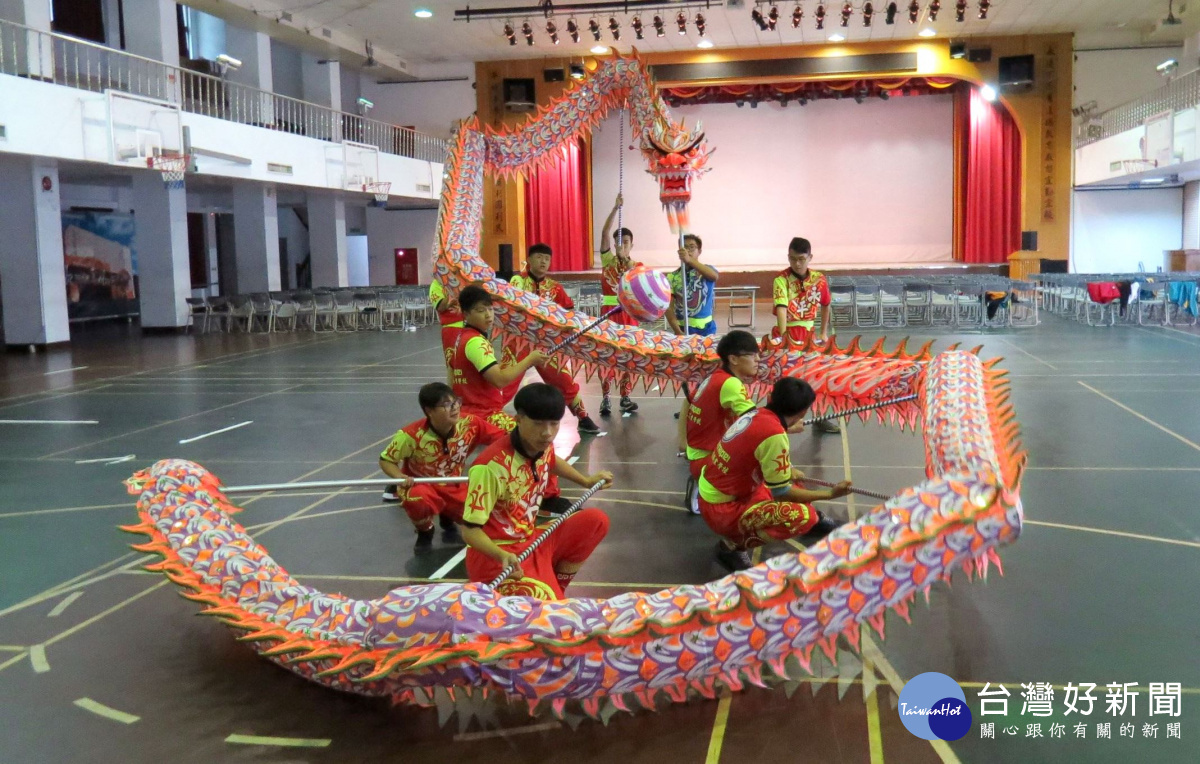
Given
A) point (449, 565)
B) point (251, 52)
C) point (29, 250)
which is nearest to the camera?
point (449, 565)

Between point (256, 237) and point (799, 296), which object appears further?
point (256, 237)

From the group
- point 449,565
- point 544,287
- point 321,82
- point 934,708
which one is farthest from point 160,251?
point 934,708

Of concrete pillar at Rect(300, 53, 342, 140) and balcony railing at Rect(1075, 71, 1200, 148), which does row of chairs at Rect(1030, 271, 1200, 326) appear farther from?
concrete pillar at Rect(300, 53, 342, 140)

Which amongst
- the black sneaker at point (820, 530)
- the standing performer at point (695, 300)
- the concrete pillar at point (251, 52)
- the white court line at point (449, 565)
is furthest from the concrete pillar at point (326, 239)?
the black sneaker at point (820, 530)

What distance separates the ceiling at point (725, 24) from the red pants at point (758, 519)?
17.3 metres

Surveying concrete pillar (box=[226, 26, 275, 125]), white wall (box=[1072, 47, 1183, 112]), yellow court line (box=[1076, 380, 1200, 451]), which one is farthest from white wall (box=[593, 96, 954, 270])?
yellow court line (box=[1076, 380, 1200, 451])

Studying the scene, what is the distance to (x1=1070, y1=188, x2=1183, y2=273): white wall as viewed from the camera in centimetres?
2472

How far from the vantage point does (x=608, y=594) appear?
14.7ft

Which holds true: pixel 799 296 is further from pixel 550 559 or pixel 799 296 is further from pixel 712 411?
pixel 550 559

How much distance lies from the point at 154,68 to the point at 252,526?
14658mm

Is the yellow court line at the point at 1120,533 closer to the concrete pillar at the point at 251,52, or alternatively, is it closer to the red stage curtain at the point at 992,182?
the concrete pillar at the point at 251,52

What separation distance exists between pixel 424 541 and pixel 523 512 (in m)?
1.66

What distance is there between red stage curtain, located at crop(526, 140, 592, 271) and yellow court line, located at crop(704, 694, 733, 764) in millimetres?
23185

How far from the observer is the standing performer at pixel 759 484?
4.47 m
